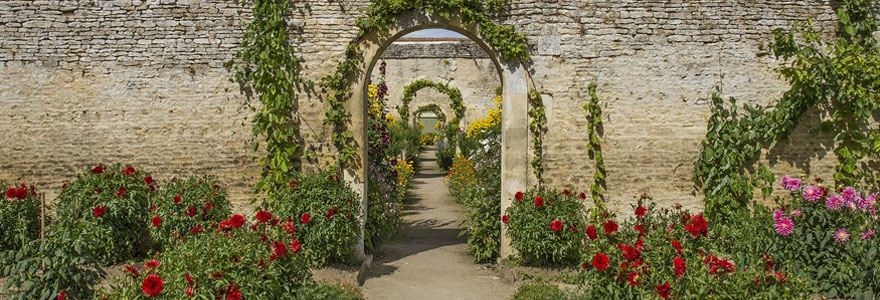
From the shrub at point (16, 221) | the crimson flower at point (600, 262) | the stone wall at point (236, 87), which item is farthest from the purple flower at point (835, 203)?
the shrub at point (16, 221)

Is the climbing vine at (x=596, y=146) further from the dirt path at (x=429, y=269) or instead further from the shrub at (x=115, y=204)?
the shrub at (x=115, y=204)

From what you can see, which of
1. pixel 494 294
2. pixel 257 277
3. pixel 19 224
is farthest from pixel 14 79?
pixel 494 294

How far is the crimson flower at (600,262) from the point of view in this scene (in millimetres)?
3945

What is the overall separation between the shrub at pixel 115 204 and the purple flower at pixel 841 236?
598 cm

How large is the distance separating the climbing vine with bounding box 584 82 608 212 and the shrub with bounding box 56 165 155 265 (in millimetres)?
4348

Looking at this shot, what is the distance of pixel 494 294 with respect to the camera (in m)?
5.84

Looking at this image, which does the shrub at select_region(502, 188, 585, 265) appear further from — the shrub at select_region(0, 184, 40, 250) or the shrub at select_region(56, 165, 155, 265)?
the shrub at select_region(0, 184, 40, 250)

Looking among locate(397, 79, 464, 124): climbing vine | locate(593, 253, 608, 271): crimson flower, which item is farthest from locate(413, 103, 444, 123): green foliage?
locate(593, 253, 608, 271): crimson flower

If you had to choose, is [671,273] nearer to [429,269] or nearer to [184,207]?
[429,269]

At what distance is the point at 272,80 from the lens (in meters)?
6.57

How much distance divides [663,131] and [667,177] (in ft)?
1.55

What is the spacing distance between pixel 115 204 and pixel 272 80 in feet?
6.10

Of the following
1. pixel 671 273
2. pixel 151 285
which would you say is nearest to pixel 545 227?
pixel 671 273

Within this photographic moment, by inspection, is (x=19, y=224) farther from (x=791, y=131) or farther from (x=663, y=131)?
(x=791, y=131)
